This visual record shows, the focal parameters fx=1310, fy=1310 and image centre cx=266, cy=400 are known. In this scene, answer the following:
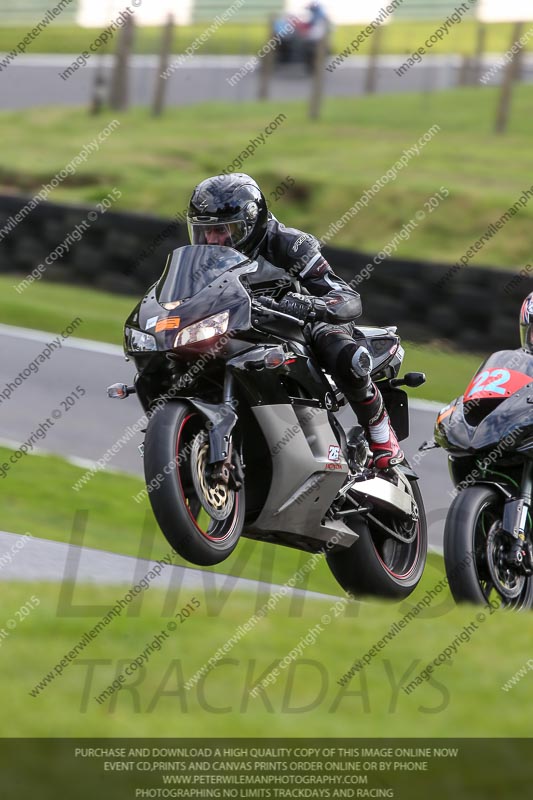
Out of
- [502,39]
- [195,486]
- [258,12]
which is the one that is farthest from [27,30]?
[195,486]

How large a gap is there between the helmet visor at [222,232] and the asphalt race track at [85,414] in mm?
1573

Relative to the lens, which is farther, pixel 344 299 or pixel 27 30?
pixel 27 30

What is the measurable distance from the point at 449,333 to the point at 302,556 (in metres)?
5.74

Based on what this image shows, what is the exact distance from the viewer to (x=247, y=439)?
17.4 ft

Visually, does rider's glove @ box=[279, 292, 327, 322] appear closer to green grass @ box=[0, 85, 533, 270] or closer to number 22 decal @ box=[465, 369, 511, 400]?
number 22 decal @ box=[465, 369, 511, 400]

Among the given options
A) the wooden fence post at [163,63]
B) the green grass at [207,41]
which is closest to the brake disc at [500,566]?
the wooden fence post at [163,63]

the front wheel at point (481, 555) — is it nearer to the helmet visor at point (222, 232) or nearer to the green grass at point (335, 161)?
the helmet visor at point (222, 232)

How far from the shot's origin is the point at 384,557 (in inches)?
241

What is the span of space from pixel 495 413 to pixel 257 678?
2355 millimetres

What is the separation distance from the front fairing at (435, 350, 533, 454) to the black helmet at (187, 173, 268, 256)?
126 centimetres

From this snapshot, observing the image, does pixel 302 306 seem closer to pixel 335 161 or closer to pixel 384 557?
pixel 384 557

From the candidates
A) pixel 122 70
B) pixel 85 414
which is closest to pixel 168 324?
pixel 85 414

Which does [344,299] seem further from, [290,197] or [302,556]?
[290,197]
